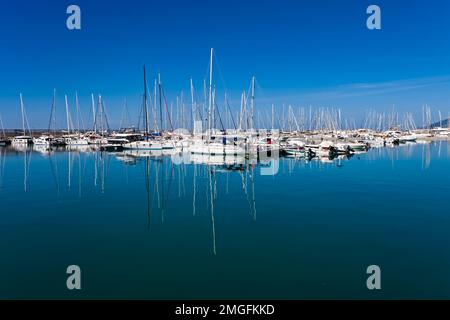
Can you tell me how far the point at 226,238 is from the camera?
13.2 metres

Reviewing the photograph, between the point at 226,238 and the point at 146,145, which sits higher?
the point at 146,145

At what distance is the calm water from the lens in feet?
31.0

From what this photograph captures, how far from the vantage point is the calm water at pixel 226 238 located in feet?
31.0

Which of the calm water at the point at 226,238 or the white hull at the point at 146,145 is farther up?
the white hull at the point at 146,145

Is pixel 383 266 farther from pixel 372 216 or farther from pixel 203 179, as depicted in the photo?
pixel 203 179

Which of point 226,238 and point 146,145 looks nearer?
point 226,238

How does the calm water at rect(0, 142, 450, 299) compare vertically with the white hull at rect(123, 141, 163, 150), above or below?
below

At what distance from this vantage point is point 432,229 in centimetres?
1418

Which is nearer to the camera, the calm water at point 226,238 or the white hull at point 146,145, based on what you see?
the calm water at point 226,238

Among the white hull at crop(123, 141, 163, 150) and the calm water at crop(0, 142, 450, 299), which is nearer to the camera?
the calm water at crop(0, 142, 450, 299)
